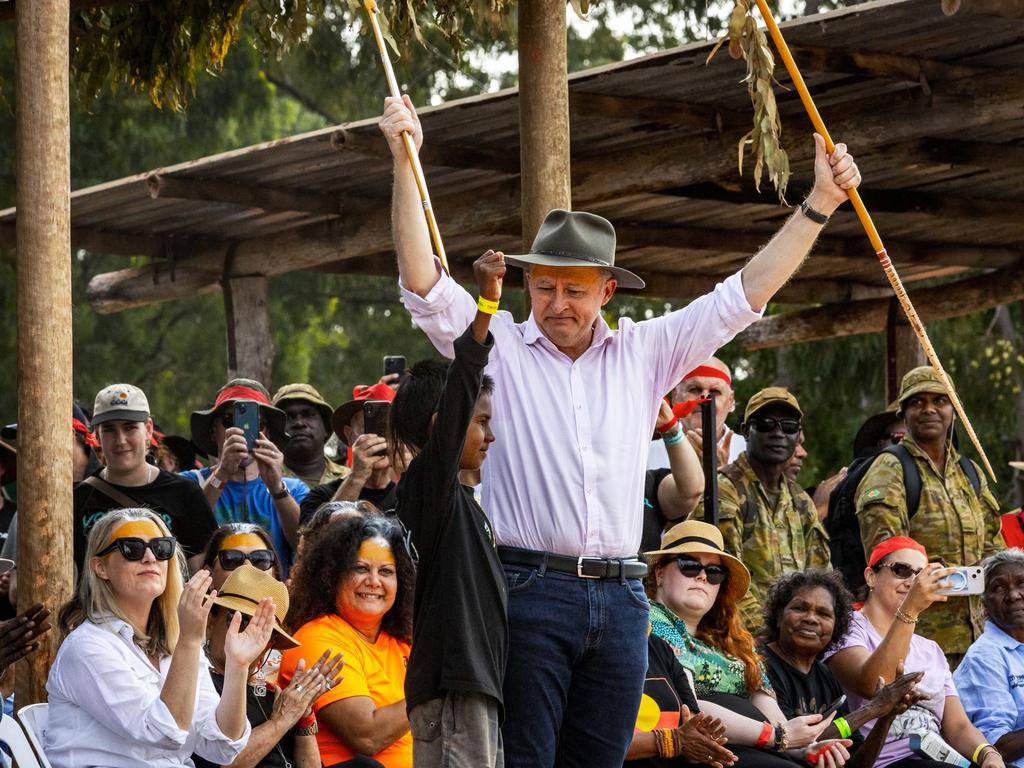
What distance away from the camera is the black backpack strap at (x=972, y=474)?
Result: 321 inches

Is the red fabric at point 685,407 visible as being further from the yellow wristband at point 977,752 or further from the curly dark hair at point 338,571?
the yellow wristband at point 977,752

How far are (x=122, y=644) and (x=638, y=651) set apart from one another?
1.86 m

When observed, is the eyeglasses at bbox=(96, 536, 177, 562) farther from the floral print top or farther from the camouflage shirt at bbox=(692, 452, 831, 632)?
the camouflage shirt at bbox=(692, 452, 831, 632)

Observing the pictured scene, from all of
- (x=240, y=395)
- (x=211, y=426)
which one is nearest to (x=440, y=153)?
(x=240, y=395)

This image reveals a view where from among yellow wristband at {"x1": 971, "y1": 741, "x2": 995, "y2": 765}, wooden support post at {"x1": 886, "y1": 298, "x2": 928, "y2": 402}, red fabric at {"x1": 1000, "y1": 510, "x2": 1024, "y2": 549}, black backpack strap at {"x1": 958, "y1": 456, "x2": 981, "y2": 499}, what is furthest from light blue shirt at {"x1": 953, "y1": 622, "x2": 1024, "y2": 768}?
wooden support post at {"x1": 886, "y1": 298, "x2": 928, "y2": 402}

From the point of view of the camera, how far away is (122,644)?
5414 millimetres

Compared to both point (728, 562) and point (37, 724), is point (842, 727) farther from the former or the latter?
point (37, 724)

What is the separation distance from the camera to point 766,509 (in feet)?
25.3

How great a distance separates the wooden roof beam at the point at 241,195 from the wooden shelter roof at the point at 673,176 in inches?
0.4

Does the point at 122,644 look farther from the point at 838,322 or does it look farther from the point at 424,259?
the point at 838,322

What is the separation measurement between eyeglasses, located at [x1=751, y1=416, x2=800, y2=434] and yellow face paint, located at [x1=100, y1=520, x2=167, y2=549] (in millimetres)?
3169

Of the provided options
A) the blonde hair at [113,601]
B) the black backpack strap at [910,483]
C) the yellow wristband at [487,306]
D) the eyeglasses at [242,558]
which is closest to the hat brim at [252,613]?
the blonde hair at [113,601]

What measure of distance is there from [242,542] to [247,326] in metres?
4.91

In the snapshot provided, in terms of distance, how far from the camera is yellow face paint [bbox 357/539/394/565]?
616 centimetres
